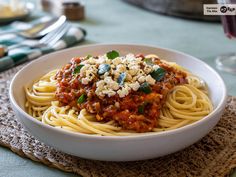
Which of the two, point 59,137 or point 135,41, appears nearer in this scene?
point 59,137

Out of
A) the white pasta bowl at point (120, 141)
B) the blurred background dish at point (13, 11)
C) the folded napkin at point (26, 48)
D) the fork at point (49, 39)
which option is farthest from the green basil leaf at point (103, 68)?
the blurred background dish at point (13, 11)

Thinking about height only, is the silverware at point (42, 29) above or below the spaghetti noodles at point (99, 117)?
below

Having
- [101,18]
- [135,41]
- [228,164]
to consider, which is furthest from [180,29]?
[228,164]

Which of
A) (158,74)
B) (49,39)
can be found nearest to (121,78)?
(158,74)

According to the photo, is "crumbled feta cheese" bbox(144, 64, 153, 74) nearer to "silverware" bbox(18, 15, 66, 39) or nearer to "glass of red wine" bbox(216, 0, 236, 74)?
"glass of red wine" bbox(216, 0, 236, 74)

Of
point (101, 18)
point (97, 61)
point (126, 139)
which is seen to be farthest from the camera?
point (101, 18)

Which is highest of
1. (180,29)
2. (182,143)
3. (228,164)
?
(182,143)

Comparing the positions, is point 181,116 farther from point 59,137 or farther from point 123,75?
point 59,137

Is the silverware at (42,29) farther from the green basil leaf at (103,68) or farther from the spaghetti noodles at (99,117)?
the green basil leaf at (103,68)
